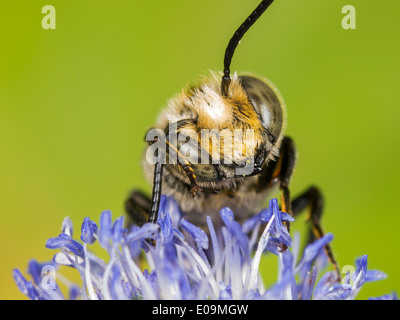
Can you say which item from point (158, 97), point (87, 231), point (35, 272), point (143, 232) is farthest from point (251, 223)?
point (158, 97)

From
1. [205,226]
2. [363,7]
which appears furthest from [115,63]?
[205,226]

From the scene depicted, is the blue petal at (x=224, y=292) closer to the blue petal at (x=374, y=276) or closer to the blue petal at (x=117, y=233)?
the blue petal at (x=117, y=233)

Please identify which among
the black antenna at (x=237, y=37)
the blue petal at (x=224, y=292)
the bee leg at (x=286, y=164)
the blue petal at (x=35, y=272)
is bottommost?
the blue petal at (x=224, y=292)

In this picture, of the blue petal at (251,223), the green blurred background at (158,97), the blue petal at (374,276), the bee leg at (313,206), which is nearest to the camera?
the blue petal at (374,276)

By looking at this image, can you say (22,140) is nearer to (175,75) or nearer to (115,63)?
(115,63)

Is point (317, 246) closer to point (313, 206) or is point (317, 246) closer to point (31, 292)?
point (313, 206)

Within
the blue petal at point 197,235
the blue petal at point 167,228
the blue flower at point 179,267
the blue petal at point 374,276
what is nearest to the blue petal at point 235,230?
the blue flower at point 179,267

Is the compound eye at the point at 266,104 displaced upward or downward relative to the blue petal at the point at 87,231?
upward
